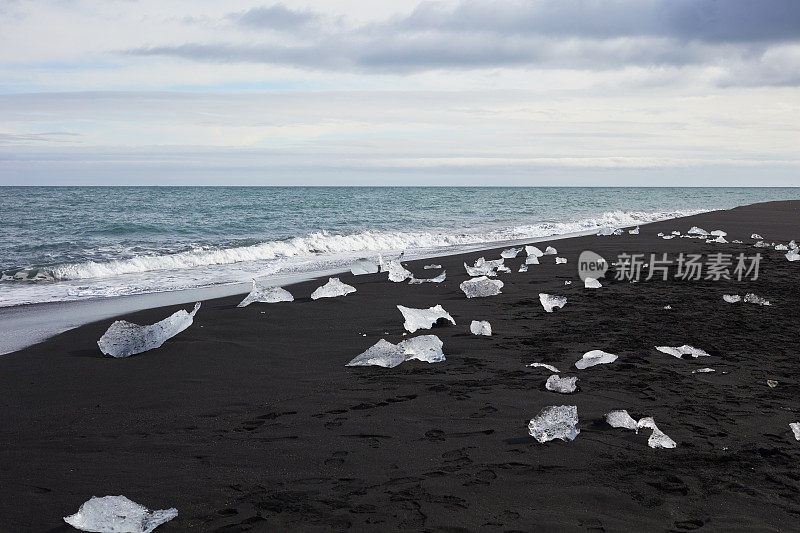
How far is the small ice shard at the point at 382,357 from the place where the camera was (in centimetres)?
442

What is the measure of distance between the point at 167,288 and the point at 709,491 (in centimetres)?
871

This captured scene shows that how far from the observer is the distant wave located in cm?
1162

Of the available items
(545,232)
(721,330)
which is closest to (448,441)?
(721,330)

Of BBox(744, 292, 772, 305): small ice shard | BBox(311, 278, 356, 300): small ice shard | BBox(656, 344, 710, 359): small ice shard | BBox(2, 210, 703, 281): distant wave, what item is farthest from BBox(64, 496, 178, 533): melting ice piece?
BBox(2, 210, 703, 281): distant wave

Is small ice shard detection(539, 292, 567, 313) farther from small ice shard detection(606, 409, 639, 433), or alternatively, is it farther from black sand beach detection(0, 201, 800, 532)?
small ice shard detection(606, 409, 639, 433)

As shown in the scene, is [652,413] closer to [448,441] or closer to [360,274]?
[448,441]

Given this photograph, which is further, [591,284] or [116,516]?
[591,284]

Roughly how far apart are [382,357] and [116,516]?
7.57ft

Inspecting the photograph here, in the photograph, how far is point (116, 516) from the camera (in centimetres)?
239

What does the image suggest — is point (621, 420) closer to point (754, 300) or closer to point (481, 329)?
point (481, 329)

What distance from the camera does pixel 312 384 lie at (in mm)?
4086

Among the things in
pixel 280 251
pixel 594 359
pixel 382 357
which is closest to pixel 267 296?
pixel 382 357

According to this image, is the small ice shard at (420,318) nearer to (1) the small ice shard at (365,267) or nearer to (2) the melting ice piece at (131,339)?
(2) the melting ice piece at (131,339)

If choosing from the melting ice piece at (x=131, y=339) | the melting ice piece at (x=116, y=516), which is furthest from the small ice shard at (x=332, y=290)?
the melting ice piece at (x=116, y=516)
